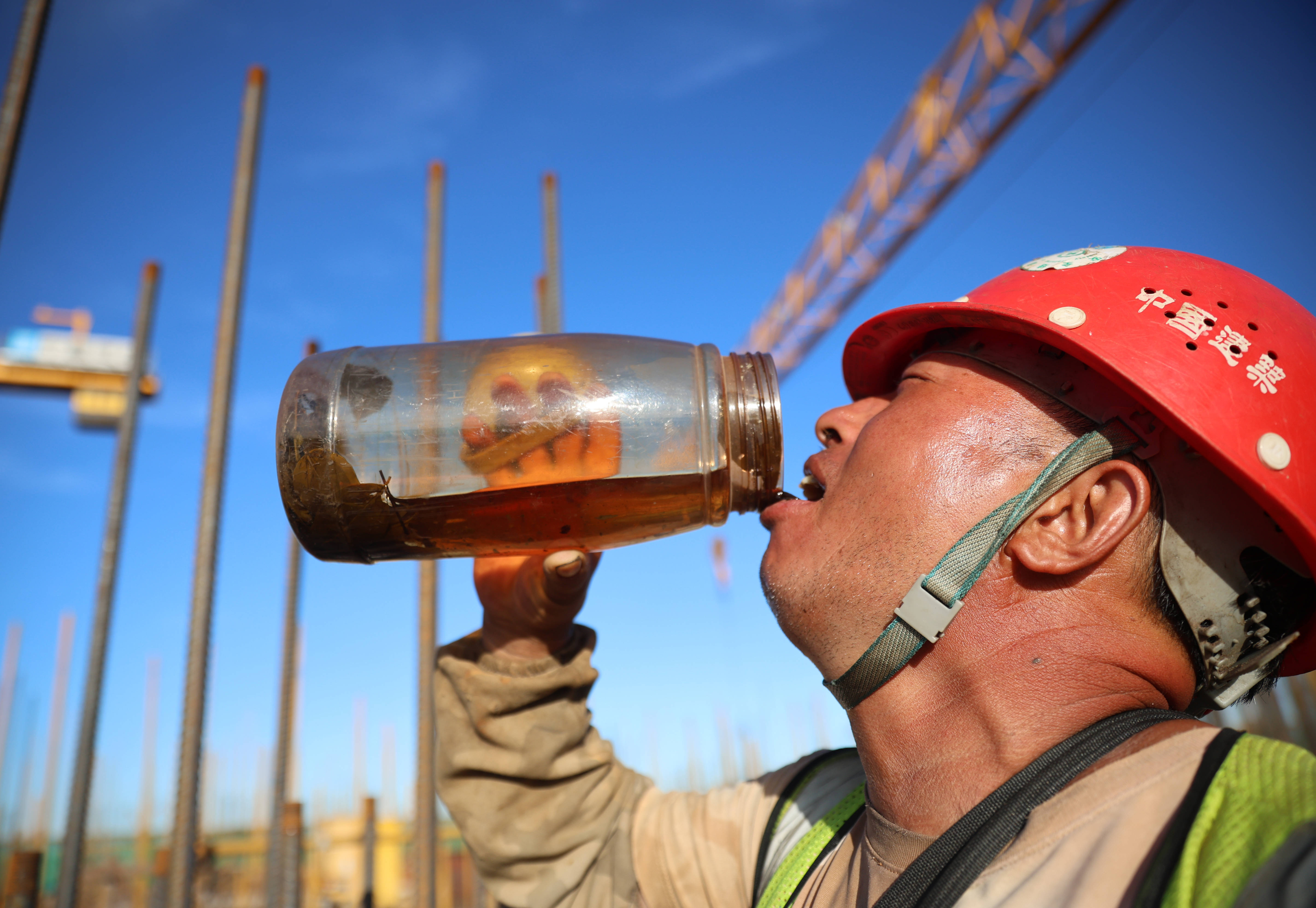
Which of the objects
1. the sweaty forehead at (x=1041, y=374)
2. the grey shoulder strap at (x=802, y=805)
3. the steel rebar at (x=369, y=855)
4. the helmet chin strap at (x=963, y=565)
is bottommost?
the steel rebar at (x=369, y=855)

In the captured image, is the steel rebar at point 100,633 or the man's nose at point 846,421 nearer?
the man's nose at point 846,421

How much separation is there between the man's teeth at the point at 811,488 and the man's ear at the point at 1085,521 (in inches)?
18.0

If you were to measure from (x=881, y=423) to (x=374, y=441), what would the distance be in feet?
3.47

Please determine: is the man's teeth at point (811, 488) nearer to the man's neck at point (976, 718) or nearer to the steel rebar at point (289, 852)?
the man's neck at point (976, 718)

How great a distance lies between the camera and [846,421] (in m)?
2.04

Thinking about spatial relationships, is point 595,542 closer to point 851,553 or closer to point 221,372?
point 851,553

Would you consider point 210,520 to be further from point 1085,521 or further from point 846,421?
point 1085,521

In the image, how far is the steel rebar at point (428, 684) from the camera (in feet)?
15.8

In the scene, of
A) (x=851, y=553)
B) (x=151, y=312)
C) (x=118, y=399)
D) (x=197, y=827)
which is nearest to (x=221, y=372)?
(x=197, y=827)

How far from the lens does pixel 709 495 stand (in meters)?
1.91

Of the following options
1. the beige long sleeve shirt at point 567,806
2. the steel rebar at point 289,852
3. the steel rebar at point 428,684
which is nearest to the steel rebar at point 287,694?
the steel rebar at point 289,852

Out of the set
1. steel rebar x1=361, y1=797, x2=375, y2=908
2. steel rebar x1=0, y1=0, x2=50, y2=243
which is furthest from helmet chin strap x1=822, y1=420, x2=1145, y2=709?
steel rebar x1=361, y1=797, x2=375, y2=908

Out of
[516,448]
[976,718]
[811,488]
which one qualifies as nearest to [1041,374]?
[811,488]

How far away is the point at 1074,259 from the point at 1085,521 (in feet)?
1.99
